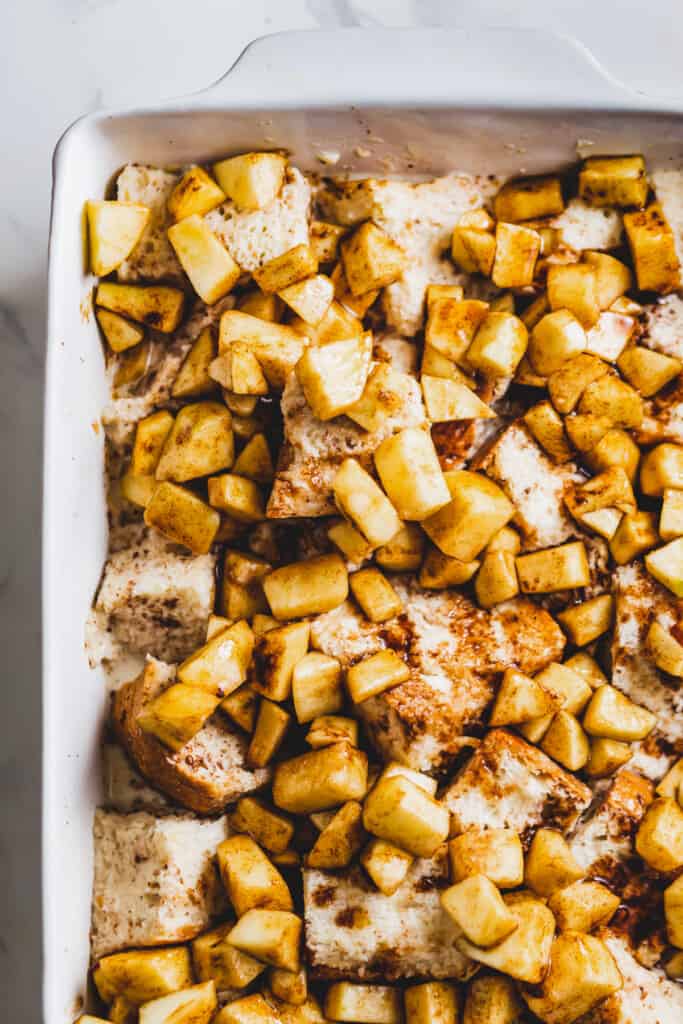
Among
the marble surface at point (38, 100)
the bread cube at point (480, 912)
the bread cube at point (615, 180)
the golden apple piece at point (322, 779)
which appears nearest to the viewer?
the bread cube at point (480, 912)

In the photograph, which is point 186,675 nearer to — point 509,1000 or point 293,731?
point 293,731

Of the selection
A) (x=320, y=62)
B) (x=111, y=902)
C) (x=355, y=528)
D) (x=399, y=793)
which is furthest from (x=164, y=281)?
(x=111, y=902)

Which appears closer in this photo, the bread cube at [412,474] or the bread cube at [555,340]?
the bread cube at [412,474]

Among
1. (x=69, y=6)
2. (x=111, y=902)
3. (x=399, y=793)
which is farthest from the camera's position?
(x=69, y=6)

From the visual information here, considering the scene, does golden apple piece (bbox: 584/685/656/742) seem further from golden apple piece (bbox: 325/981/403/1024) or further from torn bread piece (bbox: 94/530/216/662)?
torn bread piece (bbox: 94/530/216/662)

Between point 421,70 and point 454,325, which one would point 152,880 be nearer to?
point 454,325

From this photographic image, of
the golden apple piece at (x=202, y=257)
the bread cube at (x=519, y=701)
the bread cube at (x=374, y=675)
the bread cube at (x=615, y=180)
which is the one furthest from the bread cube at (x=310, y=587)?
the bread cube at (x=615, y=180)

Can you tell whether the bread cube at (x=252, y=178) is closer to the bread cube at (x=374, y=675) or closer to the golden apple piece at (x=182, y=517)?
the golden apple piece at (x=182, y=517)
